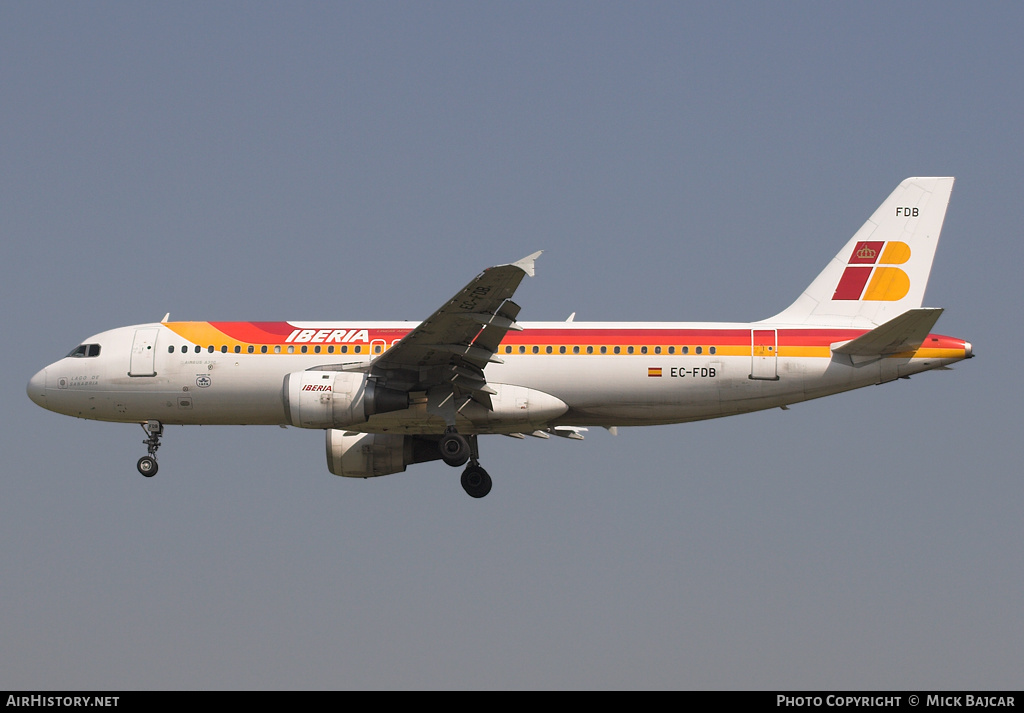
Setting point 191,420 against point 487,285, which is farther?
point 191,420

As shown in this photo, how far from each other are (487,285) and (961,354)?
12888mm

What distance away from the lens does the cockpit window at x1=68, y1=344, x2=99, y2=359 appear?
130 ft

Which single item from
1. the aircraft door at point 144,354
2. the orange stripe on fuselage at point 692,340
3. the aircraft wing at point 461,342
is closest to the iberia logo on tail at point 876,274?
the orange stripe on fuselage at point 692,340

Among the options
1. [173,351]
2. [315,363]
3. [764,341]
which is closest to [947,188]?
[764,341]

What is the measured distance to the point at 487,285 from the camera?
33375 millimetres

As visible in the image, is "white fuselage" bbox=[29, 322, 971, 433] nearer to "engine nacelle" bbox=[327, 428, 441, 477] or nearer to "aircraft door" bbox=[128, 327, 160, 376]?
"aircraft door" bbox=[128, 327, 160, 376]

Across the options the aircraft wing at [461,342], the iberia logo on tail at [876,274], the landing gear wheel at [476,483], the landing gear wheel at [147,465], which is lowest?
the landing gear wheel at [476,483]

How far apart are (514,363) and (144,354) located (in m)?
10.6

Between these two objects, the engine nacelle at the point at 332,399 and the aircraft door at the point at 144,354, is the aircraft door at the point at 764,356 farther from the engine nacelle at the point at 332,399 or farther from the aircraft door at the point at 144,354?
the aircraft door at the point at 144,354

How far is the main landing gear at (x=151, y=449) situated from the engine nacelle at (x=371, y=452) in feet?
16.5

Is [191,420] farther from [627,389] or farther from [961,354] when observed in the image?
[961,354]

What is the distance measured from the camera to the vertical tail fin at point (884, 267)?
38688 mm

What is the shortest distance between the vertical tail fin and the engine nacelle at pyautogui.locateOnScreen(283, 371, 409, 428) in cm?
1158

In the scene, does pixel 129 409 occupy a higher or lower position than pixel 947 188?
lower
